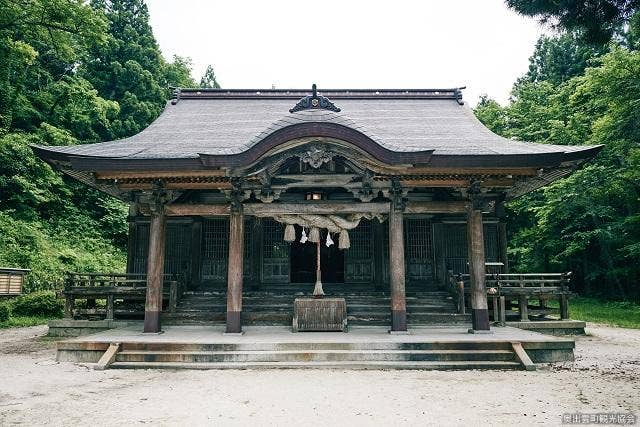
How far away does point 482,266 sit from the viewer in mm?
9617

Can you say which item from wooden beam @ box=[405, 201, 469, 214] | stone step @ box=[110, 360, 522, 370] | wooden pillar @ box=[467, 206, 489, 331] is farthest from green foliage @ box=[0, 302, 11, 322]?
wooden pillar @ box=[467, 206, 489, 331]

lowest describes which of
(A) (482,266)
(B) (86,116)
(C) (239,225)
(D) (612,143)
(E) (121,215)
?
(A) (482,266)

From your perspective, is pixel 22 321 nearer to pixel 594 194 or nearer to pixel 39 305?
pixel 39 305

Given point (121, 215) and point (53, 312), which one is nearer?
point (53, 312)

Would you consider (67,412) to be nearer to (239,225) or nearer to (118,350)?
(118,350)

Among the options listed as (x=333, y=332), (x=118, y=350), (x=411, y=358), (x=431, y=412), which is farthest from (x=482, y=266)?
(x=118, y=350)

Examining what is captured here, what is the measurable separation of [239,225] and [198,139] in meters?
4.26

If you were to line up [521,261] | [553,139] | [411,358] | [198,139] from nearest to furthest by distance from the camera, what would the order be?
[411,358] < [198,139] < [553,139] < [521,261]

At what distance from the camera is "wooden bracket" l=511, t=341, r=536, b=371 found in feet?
24.9

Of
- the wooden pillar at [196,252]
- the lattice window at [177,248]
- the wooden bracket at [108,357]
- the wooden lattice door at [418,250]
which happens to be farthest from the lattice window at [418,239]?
the wooden bracket at [108,357]

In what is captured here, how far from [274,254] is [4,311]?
947 centimetres

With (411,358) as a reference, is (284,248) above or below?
above

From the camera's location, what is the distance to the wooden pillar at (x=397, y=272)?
30.2ft

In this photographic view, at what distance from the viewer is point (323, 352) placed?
7918mm
